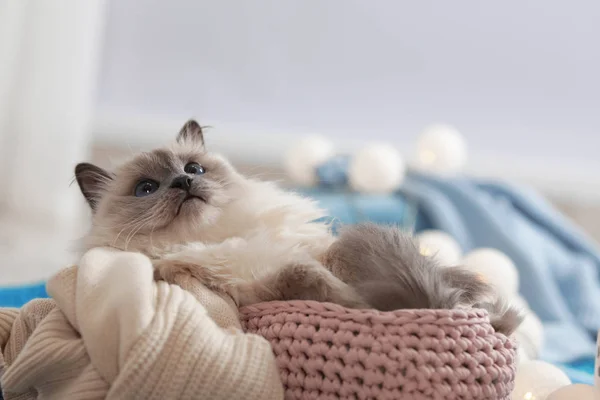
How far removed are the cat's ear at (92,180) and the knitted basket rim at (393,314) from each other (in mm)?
412

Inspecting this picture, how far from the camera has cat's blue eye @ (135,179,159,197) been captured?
948 millimetres

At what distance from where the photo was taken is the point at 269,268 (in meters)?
0.82

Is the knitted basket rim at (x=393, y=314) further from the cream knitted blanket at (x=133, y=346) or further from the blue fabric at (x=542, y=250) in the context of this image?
the blue fabric at (x=542, y=250)

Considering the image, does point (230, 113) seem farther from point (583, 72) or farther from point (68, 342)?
point (68, 342)

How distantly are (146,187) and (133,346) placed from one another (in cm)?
33

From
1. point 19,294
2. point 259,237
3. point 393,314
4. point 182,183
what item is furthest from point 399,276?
point 19,294

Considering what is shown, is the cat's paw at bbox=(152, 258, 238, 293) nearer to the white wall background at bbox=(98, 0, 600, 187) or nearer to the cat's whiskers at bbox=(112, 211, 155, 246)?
the cat's whiskers at bbox=(112, 211, 155, 246)

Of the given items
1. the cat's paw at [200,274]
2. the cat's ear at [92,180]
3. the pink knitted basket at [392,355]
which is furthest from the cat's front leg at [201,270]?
the cat's ear at [92,180]

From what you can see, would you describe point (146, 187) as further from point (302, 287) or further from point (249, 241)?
point (302, 287)

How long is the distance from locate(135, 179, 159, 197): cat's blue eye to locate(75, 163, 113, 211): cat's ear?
9cm

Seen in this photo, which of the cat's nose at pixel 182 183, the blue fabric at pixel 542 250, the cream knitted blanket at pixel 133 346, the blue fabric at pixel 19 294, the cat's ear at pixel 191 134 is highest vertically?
the cat's ear at pixel 191 134

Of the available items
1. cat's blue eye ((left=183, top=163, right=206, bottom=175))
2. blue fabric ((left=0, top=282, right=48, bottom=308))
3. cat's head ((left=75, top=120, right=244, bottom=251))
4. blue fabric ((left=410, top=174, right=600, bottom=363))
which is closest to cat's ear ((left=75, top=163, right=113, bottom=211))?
cat's head ((left=75, top=120, right=244, bottom=251))

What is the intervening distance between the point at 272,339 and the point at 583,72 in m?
2.79

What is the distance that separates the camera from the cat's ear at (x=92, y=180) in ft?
3.37
